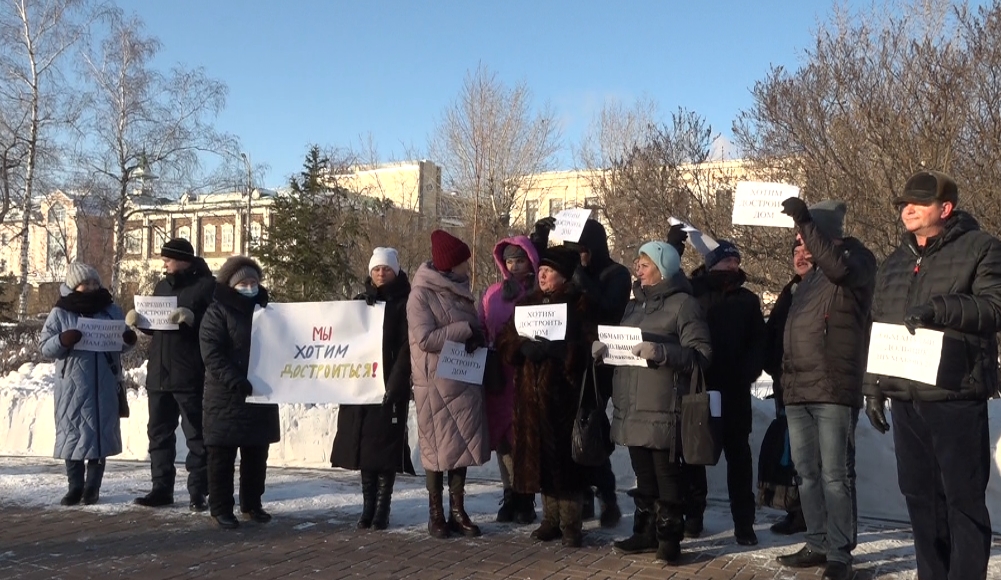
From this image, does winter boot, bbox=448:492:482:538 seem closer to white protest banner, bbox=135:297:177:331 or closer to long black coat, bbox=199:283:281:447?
long black coat, bbox=199:283:281:447

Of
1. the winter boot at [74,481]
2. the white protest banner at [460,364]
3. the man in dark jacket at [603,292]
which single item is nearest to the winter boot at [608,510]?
the man in dark jacket at [603,292]

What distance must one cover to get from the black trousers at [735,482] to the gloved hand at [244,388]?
10.2ft

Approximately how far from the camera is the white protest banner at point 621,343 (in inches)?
222

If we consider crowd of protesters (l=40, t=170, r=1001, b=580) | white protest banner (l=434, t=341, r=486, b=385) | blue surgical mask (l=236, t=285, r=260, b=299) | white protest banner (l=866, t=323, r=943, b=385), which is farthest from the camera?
blue surgical mask (l=236, t=285, r=260, b=299)

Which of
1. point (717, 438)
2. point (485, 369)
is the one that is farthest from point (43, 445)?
point (717, 438)

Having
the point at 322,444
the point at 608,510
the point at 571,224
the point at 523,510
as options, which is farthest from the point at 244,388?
the point at 322,444

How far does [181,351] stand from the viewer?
24.6 feet

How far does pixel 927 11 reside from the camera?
17.5 m

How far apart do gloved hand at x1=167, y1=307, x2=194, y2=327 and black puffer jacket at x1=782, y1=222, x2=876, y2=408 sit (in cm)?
441

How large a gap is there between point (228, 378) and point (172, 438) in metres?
1.23

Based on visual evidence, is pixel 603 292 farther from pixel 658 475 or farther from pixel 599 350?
pixel 658 475

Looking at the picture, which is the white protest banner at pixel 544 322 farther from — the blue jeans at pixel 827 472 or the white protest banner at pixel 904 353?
the white protest banner at pixel 904 353

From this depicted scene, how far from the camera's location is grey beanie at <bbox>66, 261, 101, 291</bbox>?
780 centimetres

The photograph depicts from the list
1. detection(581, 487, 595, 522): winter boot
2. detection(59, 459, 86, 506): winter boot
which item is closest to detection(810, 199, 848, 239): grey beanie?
detection(581, 487, 595, 522): winter boot
